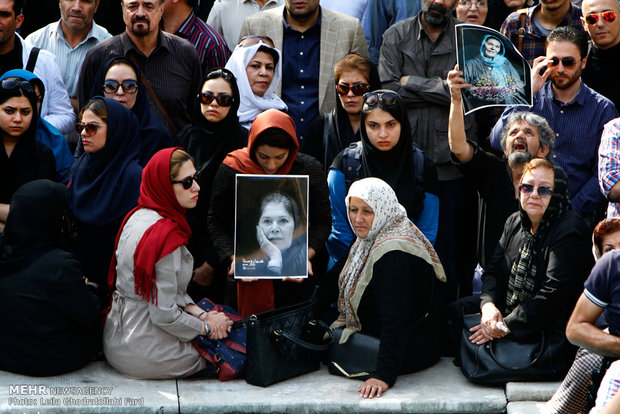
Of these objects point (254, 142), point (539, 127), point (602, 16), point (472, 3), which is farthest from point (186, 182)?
point (602, 16)

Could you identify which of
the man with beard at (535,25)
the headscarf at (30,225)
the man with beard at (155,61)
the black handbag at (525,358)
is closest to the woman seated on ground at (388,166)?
the black handbag at (525,358)

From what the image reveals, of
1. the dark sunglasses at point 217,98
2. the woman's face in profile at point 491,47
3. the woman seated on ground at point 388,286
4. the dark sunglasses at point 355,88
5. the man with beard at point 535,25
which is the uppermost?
the man with beard at point 535,25

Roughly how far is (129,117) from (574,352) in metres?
3.49

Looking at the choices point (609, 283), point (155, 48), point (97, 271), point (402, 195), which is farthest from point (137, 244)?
point (609, 283)

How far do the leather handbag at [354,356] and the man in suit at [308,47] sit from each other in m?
2.19

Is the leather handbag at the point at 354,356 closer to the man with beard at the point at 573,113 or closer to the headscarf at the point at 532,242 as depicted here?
the headscarf at the point at 532,242

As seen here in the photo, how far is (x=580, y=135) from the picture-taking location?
6668 millimetres

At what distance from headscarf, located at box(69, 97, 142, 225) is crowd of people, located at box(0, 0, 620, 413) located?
16 millimetres

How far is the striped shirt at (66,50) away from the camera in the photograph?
755 centimetres

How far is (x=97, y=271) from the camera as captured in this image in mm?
6238

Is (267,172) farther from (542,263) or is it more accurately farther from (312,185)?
(542,263)

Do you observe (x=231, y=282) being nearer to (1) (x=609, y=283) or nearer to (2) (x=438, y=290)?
(2) (x=438, y=290)

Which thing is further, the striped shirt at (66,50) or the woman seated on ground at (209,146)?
the striped shirt at (66,50)

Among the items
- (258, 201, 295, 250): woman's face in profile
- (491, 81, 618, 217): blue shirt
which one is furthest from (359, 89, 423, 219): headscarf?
(491, 81, 618, 217): blue shirt
